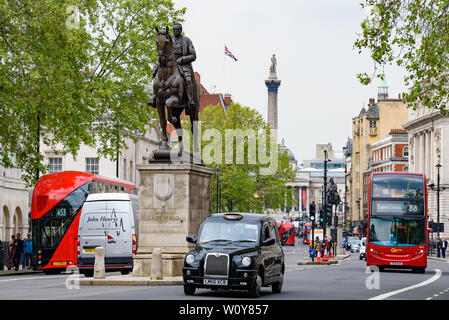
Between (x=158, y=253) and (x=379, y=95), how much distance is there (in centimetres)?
13934

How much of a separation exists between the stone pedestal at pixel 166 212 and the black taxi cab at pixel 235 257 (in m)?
3.52

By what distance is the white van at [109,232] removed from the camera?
111 feet

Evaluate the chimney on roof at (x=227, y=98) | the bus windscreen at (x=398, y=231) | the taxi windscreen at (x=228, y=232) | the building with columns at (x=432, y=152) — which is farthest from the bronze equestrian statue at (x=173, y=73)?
the chimney on roof at (x=227, y=98)

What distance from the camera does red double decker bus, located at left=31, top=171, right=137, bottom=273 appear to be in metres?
38.0

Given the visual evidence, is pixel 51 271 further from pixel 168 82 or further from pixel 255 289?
pixel 255 289

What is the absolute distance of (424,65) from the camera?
25.4m

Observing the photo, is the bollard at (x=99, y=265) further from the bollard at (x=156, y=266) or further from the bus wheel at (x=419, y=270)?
the bus wheel at (x=419, y=270)

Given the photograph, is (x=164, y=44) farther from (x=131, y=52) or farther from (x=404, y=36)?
(x=131, y=52)

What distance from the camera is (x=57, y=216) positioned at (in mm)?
38094

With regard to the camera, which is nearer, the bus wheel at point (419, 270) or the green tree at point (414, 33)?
the green tree at point (414, 33)

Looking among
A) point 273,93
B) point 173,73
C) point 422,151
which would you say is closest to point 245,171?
point 422,151

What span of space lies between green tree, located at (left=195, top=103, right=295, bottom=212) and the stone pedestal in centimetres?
5541

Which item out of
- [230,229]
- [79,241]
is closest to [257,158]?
[79,241]

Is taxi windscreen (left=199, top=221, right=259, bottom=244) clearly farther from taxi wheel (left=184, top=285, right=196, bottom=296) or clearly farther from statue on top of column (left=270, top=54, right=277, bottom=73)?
statue on top of column (left=270, top=54, right=277, bottom=73)
